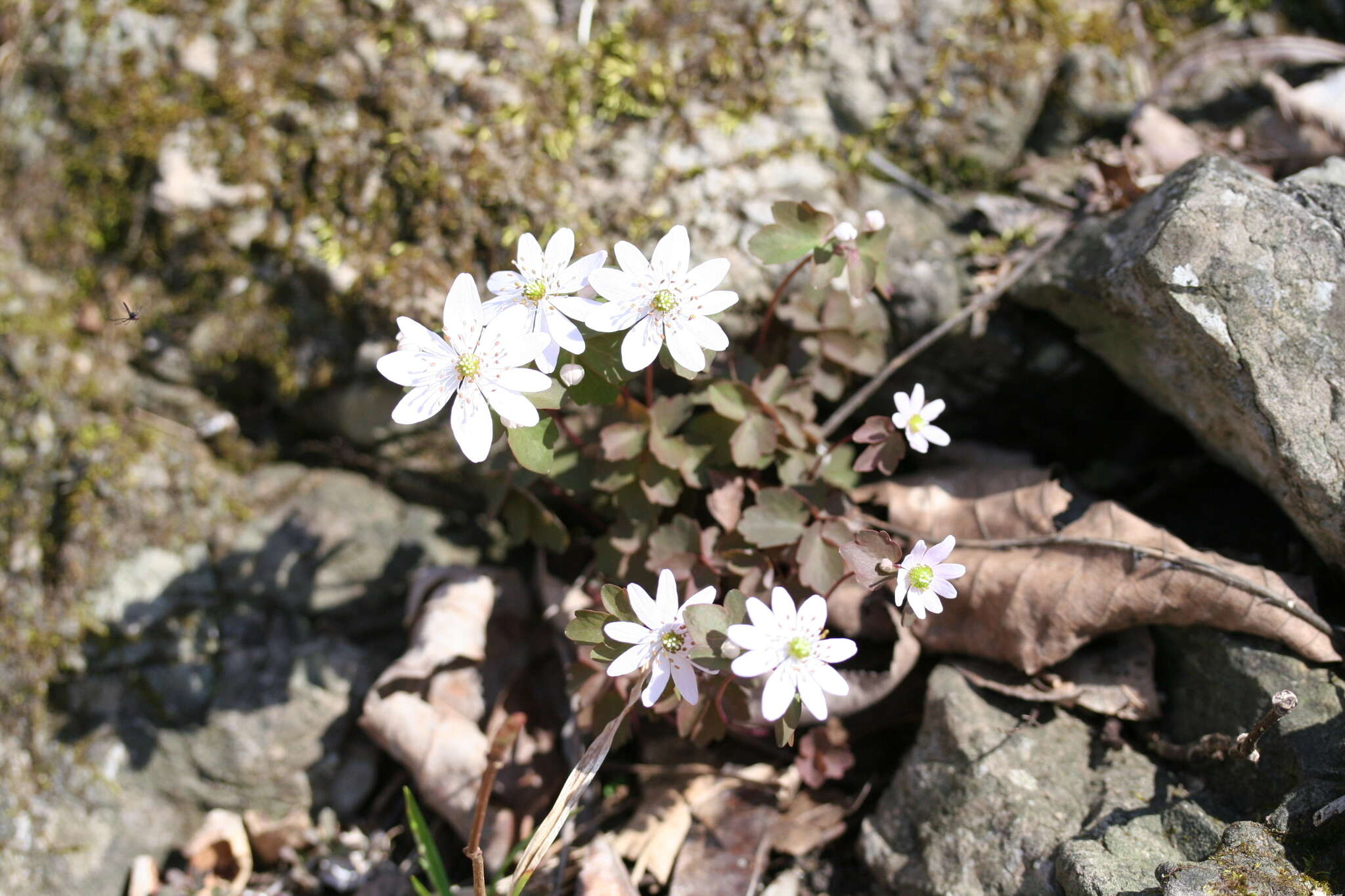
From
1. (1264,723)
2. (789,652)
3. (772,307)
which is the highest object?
(772,307)

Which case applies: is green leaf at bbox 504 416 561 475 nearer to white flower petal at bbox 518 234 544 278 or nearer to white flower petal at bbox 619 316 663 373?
white flower petal at bbox 619 316 663 373

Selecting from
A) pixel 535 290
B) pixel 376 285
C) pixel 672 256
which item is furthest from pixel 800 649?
pixel 376 285

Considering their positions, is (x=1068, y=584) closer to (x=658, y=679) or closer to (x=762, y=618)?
(x=762, y=618)

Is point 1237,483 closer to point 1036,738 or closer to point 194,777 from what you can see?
point 1036,738

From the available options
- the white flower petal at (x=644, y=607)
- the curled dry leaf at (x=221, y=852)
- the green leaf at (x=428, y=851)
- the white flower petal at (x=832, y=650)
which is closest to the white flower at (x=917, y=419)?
Result: the white flower petal at (x=832, y=650)

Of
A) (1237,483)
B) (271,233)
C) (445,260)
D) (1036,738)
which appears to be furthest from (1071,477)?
(271,233)

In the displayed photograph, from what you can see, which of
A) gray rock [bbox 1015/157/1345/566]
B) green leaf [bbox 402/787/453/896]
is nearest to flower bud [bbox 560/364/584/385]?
green leaf [bbox 402/787/453/896]

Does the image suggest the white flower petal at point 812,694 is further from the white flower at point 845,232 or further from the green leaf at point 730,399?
the white flower at point 845,232
